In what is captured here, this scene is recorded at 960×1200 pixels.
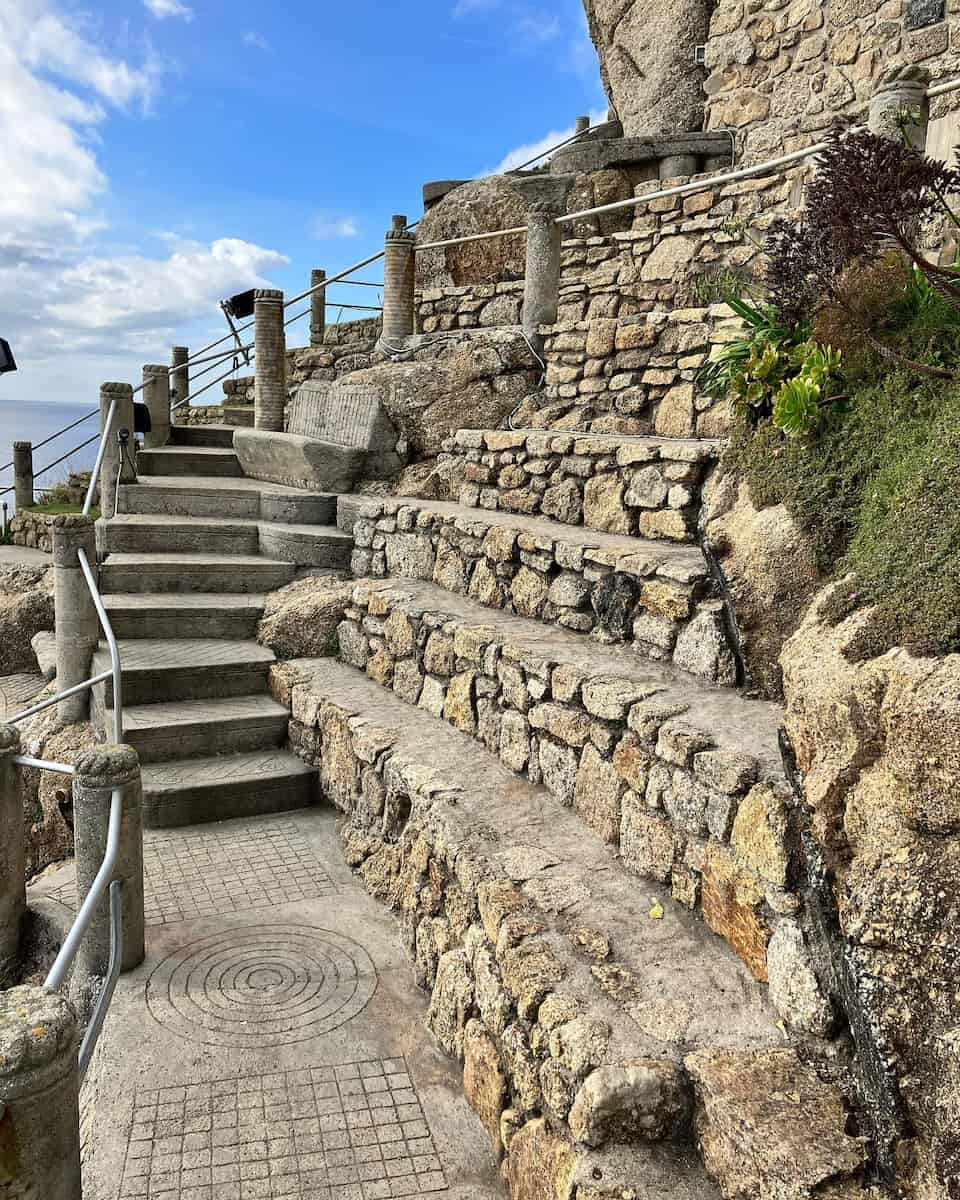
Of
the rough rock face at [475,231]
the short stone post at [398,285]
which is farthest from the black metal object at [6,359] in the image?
the rough rock face at [475,231]

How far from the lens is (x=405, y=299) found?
11094 millimetres

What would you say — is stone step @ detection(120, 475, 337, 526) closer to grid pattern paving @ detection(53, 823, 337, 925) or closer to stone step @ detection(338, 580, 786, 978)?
stone step @ detection(338, 580, 786, 978)

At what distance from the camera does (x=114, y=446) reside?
902 cm

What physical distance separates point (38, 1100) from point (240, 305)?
1304cm

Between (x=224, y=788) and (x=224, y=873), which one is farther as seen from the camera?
(x=224, y=788)

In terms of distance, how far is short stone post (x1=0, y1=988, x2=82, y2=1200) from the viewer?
232 centimetres

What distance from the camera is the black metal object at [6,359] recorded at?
26.0 ft

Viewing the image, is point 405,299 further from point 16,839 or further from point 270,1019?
point 270,1019

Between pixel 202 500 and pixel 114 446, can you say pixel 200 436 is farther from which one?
pixel 202 500

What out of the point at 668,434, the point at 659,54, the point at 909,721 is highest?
the point at 659,54

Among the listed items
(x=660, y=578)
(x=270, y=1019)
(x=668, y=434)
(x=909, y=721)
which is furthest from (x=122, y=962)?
(x=668, y=434)

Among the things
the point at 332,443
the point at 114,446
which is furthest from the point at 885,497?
the point at 114,446

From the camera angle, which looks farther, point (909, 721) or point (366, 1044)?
point (366, 1044)

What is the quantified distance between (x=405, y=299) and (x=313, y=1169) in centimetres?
957
